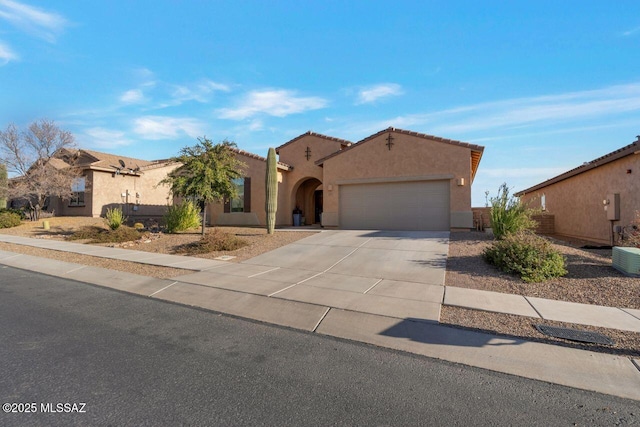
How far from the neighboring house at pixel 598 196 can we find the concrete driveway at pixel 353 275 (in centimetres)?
558

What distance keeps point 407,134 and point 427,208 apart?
372 centimetres

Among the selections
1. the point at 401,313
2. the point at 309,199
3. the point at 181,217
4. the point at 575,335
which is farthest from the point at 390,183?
the point at 575,335

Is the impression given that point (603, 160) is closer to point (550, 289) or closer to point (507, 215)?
point (507, 215)

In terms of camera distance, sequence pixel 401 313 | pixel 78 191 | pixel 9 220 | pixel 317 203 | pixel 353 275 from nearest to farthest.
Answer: pixel 401 313, pixel 353 275, pixel 9 220, pixel 78 191, pixel 317 203

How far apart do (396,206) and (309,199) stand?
8.22 meters

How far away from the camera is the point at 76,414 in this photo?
9.54ft

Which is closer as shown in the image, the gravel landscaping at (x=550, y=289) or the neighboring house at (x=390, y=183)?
the gravel landscaping at (x=550, y=289)

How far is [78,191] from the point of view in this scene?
78.5 feet

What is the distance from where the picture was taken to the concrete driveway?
20.1ft

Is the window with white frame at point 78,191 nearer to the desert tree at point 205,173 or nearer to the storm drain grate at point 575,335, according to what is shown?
the desert tree at point 205,173

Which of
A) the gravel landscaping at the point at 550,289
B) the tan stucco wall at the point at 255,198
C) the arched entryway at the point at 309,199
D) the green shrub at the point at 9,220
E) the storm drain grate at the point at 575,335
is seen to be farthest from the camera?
the arched entryway at the point at 309,199

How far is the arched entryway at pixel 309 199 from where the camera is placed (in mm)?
22600

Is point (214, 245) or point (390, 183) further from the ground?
point (390, 183)

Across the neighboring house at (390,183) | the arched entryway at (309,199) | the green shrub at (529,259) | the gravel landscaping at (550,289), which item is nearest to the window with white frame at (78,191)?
the neighboring house at (390,183)
